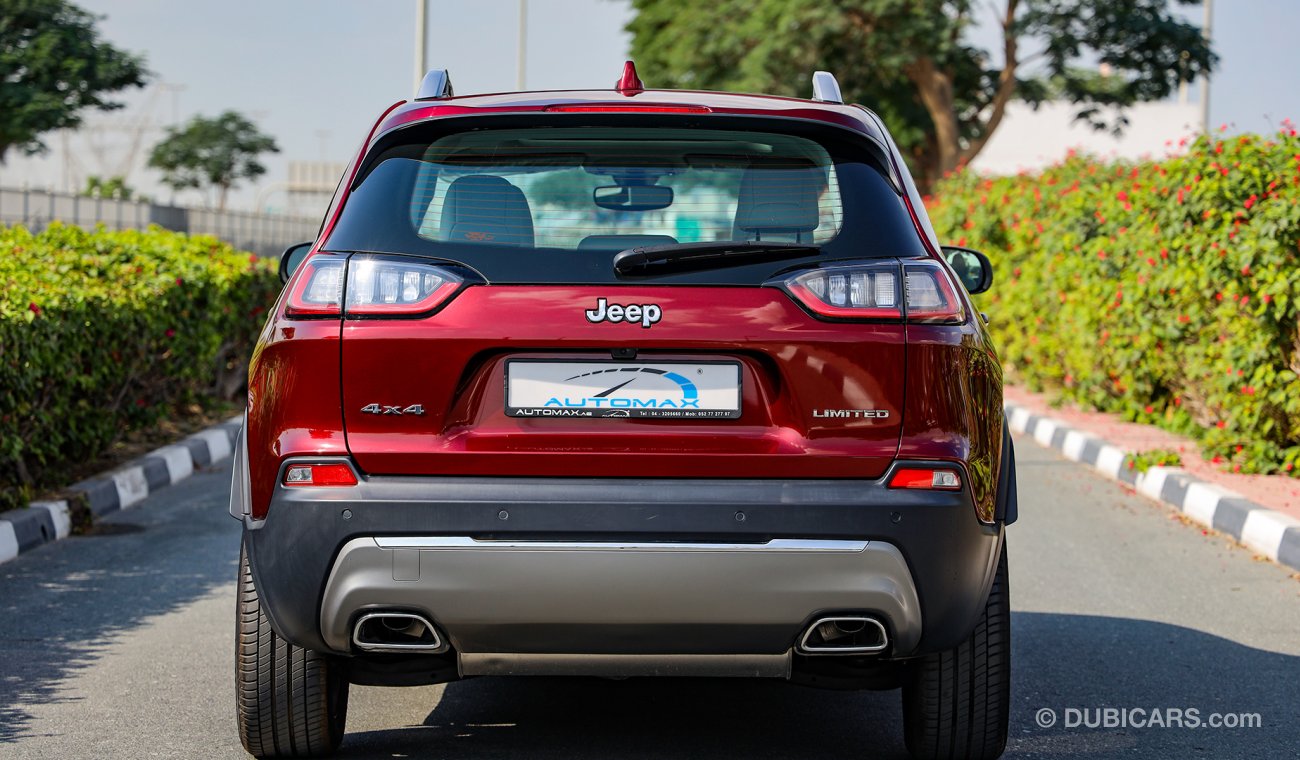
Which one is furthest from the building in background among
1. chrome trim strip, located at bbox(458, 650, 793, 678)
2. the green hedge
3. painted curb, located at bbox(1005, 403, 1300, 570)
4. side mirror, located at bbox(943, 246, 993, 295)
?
chrome trim strip, located at bbox(458, 650, 793, 678)

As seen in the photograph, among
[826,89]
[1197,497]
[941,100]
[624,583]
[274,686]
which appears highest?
[941,100]

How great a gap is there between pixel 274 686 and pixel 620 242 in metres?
1.36

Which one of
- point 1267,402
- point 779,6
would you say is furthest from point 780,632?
point 779,6

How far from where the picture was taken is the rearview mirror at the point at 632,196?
3635mm

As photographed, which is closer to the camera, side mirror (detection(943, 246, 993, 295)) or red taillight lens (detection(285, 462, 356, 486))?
red taillight lens (detection(285, 462, 356, 486))

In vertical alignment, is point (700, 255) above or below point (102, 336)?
above

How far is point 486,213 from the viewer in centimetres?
358

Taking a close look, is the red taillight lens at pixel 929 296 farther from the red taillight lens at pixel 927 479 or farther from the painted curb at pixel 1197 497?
the painted curb at pixel 1197 497

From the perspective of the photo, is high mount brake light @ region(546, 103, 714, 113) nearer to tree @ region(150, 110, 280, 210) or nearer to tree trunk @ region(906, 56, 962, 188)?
tree trunk @ region(906, 56, 962, 188)

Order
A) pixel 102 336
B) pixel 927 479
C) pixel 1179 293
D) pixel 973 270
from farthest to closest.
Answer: pixel 1179 293 → pixel 102 336 → pixel 973 270 → pixel 927 479

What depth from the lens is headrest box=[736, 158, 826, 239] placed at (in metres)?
3.59

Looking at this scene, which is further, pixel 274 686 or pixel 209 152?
pixel 209 152

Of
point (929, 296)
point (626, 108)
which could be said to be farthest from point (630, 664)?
point (626, 108)

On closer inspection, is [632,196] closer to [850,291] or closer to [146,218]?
[850,291]
